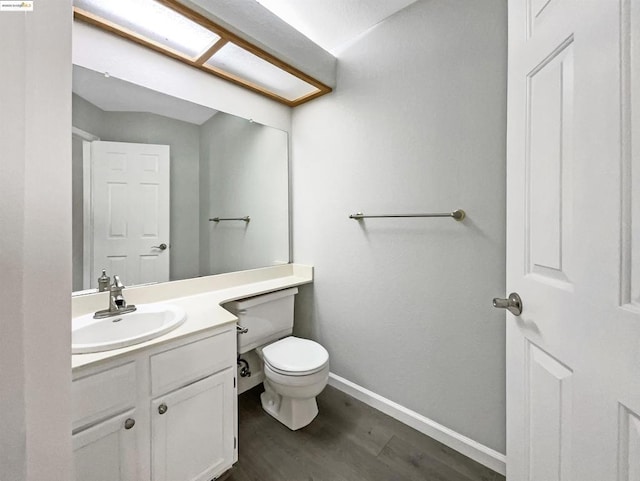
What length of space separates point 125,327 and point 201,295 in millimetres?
472

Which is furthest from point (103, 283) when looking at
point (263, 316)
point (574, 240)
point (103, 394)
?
point (574, 240)

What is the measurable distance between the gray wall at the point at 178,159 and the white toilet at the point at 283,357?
44 cm

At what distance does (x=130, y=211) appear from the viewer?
4.68 feet

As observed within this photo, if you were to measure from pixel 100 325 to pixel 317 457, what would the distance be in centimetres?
121

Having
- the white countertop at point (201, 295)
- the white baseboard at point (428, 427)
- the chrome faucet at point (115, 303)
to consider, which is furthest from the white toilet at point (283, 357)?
the chrome faucet at point (115, 303)

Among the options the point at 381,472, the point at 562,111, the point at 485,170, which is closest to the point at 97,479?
the point at 381,472

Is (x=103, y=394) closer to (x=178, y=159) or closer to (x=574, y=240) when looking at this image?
(x=178, y=159)

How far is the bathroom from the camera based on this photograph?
1254 millimetres

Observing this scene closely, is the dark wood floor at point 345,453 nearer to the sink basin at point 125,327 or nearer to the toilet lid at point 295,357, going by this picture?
the toilet lid at point 295,357

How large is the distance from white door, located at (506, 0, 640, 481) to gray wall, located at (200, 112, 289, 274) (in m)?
1.60

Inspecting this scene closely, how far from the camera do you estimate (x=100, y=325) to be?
1.11 metres

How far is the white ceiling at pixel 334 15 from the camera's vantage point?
1503mm

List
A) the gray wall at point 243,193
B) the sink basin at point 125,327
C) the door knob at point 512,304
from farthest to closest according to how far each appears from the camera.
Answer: the gray wall at point 243,193
the sink basin at point 125,327
the door knob at point 512,304

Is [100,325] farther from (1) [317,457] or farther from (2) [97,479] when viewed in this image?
(1) [317,457]
